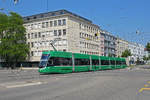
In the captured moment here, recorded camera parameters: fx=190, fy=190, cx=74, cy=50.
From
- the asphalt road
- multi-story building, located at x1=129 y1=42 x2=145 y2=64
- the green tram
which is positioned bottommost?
the asphalt road

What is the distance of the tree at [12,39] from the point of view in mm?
54625

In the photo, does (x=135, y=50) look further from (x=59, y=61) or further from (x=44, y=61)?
(x=44, y=61)

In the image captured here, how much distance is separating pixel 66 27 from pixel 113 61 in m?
17.3

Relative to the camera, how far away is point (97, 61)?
123 feet

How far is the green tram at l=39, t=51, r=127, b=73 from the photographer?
24.7 m

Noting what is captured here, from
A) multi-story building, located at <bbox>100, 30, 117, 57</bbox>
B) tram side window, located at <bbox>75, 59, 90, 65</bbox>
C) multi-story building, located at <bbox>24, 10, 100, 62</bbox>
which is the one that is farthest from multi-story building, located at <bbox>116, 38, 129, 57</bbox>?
tram side window, located at <bbox>75, 59, 90, 65</bbox>

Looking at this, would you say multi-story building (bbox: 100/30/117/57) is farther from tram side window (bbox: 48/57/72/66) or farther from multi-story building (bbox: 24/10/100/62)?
tram side window (bbox: 48/57/72/66)

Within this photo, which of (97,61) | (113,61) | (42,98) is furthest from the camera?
(113,61)

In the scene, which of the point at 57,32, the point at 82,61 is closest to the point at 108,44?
the point at 57,32

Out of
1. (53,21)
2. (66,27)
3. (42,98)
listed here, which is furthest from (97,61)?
(42,98)

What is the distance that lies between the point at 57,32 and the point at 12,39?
44.1 feet

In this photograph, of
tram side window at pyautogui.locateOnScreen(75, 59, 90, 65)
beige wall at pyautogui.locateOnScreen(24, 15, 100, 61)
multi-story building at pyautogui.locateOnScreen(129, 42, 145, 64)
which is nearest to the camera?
tram side window at pyautogui.locateOnScreen(75, 59, 90, 65)

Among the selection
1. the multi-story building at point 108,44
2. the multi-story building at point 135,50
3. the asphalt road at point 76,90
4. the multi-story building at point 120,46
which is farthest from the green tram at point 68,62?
the multi-story building at point 135,50

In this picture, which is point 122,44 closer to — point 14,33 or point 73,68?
point 14,33
